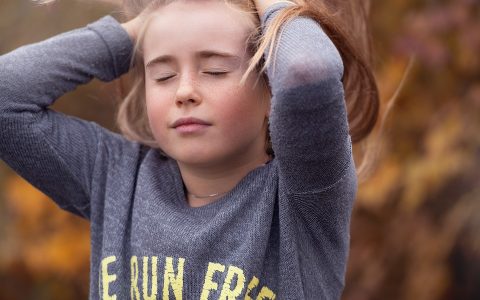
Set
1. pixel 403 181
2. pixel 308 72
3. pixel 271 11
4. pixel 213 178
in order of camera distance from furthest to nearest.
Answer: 1. pixel 403 181
2. pixel 213 178
3. pixel 271 11
4. pixel 308 72

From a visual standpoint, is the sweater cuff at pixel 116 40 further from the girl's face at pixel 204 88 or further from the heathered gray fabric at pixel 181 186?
the girl's face at pixel 204 88

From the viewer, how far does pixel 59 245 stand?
12.0 feet

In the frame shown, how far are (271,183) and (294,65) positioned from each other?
0.35 metres

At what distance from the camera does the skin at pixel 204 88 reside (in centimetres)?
181

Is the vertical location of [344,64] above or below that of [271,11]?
below

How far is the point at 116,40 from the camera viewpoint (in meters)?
2.11

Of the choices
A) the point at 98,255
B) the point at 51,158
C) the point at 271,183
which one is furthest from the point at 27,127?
the point at 271,183

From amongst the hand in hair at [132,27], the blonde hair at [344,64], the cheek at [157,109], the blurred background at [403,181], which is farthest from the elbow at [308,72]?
the blurred background at [403,181]

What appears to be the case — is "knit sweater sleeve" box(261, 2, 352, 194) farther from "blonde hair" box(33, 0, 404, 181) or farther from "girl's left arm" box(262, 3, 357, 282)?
"blonde hair" box(33, 0, 404, 181)

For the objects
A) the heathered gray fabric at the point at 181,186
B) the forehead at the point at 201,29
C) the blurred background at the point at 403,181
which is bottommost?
the blurred background at the point at 403,181

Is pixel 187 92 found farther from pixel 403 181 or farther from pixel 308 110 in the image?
pixel 403 181

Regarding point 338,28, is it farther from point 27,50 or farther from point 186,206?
point 27,50

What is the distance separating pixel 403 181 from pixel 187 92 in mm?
1860

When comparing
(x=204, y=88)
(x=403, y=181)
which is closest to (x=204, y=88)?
(x=204, y=88)
